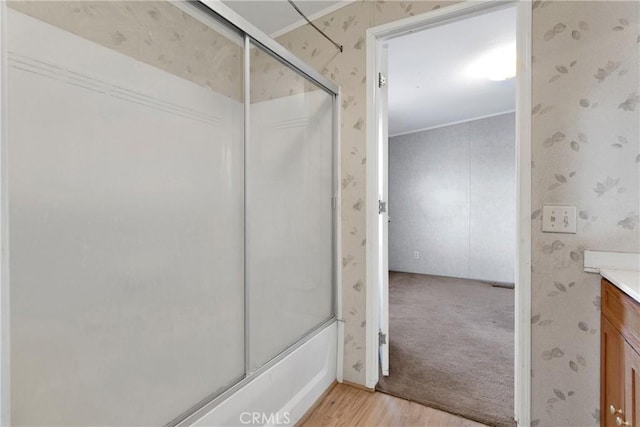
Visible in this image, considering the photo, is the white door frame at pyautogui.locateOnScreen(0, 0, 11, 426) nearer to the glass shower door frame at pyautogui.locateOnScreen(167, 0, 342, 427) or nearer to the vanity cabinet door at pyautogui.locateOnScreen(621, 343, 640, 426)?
the glass shower door frame at pyautogui.locateOnScreen(167, 0, 342, 427)

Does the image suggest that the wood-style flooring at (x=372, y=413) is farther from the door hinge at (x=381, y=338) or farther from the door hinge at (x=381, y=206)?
the door hinge at (x=381, y=206)

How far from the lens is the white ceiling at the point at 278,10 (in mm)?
2033

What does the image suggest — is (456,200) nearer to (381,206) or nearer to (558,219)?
(381,206)

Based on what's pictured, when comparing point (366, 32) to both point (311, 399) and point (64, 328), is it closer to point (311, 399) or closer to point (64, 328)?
point (64, 328)

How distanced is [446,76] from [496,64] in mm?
461

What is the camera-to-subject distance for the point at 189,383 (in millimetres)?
1138

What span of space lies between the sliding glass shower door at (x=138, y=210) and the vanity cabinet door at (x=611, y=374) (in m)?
1.39

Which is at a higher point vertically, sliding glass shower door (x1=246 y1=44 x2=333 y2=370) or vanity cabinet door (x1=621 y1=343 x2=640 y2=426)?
sliding glass shower door (x1=246 y1=44 x2=333 y2=370)

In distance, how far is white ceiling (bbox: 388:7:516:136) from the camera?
243 centimetres

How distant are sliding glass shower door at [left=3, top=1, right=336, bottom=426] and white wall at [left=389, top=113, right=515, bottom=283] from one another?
165 inches

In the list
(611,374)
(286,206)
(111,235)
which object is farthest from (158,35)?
(611,374)

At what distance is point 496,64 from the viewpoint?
2.97 meters

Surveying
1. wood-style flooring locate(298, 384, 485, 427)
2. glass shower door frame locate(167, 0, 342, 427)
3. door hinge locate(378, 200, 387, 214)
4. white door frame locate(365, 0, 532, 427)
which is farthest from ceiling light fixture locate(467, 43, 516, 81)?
wood-style flooring locate(298, 384, 485, 427)

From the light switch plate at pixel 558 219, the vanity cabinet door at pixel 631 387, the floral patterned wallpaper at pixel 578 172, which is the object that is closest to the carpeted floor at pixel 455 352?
the floral patterned wallpaper at pixel 578 172
